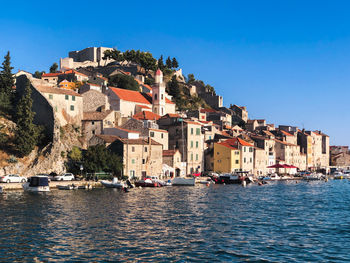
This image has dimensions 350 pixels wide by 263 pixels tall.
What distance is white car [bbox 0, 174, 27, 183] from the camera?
173 ft

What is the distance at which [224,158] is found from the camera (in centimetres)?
8538

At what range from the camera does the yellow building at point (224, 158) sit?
85.2m

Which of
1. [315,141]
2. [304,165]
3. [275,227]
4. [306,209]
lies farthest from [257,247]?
[315,141]

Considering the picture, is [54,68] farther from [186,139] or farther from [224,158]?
[224,158]

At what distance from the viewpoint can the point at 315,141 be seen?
463ft

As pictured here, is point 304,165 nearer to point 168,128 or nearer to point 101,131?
point 168,128

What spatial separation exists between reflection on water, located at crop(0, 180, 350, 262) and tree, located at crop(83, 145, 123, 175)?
57.7ft

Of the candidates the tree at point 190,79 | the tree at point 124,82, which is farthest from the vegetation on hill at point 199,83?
the tree at point 124,82

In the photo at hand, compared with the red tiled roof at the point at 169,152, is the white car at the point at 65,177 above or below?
below

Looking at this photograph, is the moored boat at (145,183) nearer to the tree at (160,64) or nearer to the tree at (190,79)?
the tree at (160,64)

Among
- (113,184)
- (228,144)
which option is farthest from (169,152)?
(113,184)

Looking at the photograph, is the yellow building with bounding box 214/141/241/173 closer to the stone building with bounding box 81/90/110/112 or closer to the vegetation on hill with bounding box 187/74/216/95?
the stone building with bounding box 81/90/110/112

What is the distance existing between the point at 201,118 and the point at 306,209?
227 feet

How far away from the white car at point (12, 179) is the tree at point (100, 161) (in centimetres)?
987
